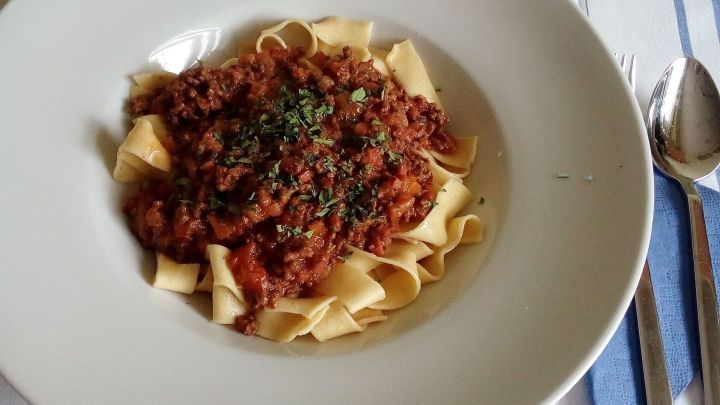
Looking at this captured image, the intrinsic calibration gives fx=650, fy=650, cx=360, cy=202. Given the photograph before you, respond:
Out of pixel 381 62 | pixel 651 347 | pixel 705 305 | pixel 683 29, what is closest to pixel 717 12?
pixel 683 29

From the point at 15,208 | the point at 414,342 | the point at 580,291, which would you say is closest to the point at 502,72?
the point at 580,291

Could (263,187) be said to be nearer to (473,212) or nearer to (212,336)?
(212,336)

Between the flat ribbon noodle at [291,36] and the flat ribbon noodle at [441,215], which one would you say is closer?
the flat ribbon noodle at [441,215]

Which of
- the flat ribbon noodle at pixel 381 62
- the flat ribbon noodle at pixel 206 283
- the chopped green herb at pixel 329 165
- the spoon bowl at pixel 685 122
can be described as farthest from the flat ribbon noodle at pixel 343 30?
the spoon bowl at pixel 685 122

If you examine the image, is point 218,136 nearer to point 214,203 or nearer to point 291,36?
point 214,203

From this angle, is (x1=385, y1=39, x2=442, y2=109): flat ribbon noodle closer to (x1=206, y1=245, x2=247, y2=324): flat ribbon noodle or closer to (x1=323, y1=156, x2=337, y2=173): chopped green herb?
(x1=323, y1=156, x2=337, y2=173): chopped green herb

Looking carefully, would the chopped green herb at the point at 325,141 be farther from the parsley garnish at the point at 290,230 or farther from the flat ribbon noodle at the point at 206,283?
the flat ribbon noodle at the point at 206,283

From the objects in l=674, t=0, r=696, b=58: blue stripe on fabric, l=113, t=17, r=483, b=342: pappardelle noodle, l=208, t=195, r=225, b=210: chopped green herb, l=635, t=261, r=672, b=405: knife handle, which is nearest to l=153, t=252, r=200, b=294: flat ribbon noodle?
l=113, t=17, r=483, b=342: pappardelle noodle
